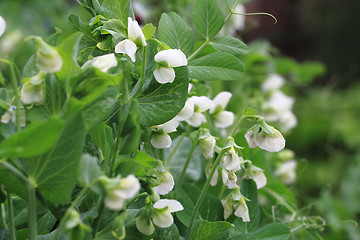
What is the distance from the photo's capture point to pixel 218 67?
1.55 feet

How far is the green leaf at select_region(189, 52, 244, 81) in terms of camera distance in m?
0.46

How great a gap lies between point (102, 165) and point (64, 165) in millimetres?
60

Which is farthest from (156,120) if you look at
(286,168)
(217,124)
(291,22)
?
(291,22)

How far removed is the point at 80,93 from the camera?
0.33 metres

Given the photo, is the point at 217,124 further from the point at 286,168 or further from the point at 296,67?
the point at 296,67

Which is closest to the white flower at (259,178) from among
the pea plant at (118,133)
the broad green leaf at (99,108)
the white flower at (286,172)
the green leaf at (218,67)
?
the pea plant at (118,133)

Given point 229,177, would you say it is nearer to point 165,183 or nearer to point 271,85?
point 165,183

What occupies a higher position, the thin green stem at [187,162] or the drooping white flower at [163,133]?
the drooping white flower at [163,133]

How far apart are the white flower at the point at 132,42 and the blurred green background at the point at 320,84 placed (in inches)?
6.0

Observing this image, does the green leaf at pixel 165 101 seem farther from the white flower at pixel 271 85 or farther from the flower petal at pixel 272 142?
the white flower at pixel 271 85

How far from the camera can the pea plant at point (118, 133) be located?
0.31 m

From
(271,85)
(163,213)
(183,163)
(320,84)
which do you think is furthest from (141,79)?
(320,84)

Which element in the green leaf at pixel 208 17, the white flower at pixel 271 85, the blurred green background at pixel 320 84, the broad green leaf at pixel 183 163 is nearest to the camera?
the green leaf at pixel 208 17

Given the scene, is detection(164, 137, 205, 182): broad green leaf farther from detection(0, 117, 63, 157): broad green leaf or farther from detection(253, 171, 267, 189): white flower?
detection(0, 117, 63, 157): broad green leaf
